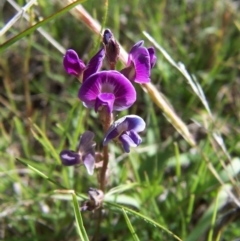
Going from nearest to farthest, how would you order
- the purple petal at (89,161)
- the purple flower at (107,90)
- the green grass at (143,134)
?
the purple flower at (107,90) → the purple petal at (89,161) → the green grass at (143,134)

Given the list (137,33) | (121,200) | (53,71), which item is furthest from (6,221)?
(137,33)

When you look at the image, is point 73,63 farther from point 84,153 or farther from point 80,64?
point 84,153

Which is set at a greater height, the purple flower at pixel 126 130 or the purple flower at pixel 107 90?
the purple flower at pixel 107 90

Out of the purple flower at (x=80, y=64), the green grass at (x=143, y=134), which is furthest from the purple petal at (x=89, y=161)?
the purple flower at (x=80, y=64)

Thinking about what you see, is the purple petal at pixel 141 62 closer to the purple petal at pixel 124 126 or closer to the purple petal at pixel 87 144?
the purple petal at pixel 124 126

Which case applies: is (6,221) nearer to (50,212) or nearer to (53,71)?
(50,212)

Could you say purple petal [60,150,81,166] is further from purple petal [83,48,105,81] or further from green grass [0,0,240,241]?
purple petal [83,48,105,81]
